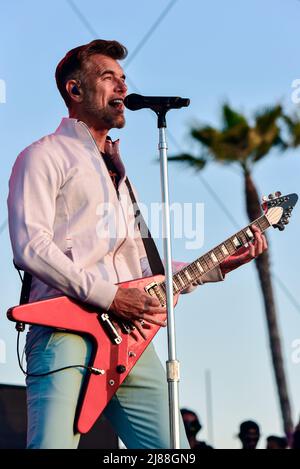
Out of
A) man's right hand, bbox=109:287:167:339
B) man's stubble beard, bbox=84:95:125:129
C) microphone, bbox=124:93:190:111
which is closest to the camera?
man's right hand, bbox=109:287:167:339

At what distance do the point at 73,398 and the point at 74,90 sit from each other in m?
1.30

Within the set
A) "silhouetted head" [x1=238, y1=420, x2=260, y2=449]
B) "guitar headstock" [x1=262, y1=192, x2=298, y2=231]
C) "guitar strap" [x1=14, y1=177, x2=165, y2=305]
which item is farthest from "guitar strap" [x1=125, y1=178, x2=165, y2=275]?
"silhouetted head" [x1=238, y1=420, x2=260, y2=449]

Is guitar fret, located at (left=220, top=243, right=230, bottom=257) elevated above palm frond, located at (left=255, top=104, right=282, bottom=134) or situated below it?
below

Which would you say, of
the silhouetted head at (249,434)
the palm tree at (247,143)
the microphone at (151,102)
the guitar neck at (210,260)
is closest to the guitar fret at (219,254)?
the guitar neck at (210,260)

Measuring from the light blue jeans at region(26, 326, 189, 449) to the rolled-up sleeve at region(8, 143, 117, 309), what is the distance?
0.59 ft

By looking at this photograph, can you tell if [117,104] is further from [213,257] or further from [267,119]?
[267,119]

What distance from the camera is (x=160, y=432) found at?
4.17 metres

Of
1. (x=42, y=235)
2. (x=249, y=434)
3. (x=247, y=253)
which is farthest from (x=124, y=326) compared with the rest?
(x=249, y=434)

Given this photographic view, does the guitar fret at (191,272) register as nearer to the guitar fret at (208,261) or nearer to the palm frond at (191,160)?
the guitar fret at (208,261)

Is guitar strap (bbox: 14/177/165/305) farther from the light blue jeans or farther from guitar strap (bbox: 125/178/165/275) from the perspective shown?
the light blue jeans

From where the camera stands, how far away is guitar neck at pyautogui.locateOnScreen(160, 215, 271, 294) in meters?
4.57

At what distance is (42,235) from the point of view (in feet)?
13.2
